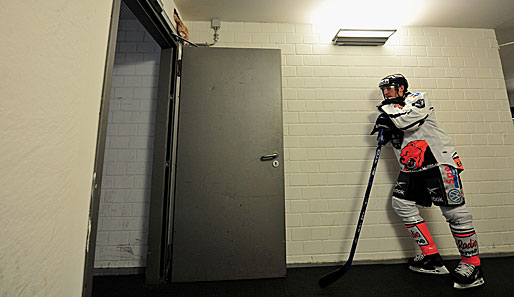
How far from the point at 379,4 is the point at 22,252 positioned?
3159mm

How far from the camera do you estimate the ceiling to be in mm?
2359

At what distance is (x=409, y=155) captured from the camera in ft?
6.68

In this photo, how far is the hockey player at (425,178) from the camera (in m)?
1.84

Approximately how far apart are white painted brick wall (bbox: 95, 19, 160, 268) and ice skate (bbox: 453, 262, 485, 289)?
8.54 ft

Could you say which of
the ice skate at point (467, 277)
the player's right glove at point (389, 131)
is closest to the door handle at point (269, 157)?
the player's right glove at point (389, 131)

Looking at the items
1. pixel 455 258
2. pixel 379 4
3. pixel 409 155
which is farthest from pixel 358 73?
pixel 455 258

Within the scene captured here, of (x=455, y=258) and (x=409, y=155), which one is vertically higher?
(x=409, y=155)

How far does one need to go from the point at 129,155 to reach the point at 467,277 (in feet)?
9.90

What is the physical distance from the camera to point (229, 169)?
6.77 ft

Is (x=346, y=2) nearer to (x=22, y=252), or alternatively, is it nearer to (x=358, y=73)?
(x=358, y=73)

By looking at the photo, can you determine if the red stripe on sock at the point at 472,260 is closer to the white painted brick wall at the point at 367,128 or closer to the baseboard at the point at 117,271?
the white painted brick wall at the point at 367,128

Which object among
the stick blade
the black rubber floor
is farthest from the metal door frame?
the stick blade

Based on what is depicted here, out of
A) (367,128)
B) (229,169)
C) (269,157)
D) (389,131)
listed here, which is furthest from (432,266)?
(229,169)

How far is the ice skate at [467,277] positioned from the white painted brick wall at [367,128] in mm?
534
